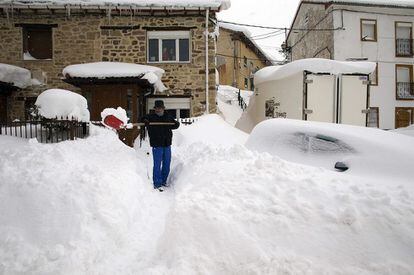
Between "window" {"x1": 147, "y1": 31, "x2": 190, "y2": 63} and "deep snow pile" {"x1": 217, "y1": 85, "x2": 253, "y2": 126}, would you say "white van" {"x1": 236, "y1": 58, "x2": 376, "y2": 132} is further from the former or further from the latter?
"deep snow pile" {"x1": 217, "y1": 85, "x2": 253, "y2": 126}

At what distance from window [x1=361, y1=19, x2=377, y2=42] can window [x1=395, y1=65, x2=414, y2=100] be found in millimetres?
2647

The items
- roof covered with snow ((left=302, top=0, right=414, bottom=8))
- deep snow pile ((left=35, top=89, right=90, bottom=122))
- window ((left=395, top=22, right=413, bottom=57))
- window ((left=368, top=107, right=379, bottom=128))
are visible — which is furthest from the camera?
window ((left=395, top=22, right=413, bottom=57))

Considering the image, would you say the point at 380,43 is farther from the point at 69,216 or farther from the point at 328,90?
the point at 69,216

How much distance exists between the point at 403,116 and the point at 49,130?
20929 millimetres

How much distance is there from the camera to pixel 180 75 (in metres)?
13.5

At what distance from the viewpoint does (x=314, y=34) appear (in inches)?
866

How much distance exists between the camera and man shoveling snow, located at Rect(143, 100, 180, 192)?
5992 mm

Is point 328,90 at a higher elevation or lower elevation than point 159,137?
higher

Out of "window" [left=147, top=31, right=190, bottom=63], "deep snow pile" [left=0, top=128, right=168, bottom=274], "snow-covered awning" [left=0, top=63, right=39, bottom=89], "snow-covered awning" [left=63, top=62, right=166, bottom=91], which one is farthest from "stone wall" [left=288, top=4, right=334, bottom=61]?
"deep snow pile" [left=0, top=128, right=168, bottom=274]

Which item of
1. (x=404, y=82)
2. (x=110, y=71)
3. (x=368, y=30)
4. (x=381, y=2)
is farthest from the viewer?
(x=404, y=82)

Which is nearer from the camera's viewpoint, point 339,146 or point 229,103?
point 339,146

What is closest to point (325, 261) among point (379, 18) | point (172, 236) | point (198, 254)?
point (198, 254)

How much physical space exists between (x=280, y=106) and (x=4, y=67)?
11.8 metres

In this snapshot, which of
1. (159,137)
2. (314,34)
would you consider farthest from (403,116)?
(159,137)
